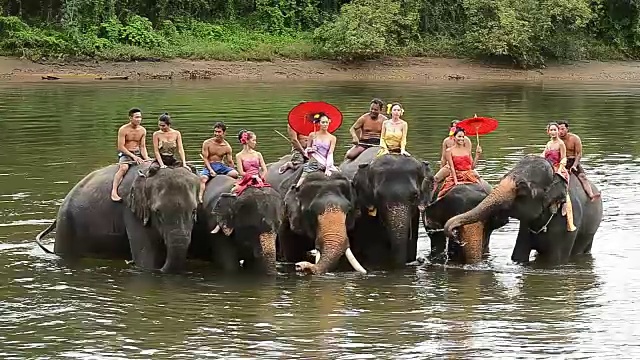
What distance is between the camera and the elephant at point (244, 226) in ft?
39.4

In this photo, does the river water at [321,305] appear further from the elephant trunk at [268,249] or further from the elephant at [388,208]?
the elephant at [388,208]

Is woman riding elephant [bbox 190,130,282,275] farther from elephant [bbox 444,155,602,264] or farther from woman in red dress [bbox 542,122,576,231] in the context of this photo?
woman in red dress [bbox 542,122,576,231]

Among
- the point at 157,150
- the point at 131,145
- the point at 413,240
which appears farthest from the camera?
the point at 131,145

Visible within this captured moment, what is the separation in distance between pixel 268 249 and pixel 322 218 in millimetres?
635

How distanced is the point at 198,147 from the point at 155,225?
1086cm

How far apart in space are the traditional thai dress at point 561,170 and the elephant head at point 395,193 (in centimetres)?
138

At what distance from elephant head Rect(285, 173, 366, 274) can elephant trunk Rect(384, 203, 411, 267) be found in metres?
0.40

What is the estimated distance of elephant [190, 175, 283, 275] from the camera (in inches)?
473

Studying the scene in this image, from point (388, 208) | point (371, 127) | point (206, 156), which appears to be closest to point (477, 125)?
point (371, 127)

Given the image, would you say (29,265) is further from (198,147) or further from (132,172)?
(198,147)

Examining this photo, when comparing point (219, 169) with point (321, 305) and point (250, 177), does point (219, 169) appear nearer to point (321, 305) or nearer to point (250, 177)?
point (250, 177)

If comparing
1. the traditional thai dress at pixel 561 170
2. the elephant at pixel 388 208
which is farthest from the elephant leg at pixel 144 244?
the traditional thai dress at pixel 561 170

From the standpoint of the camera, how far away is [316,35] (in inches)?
1759

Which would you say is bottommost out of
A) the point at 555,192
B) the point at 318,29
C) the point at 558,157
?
the point at 555,192
